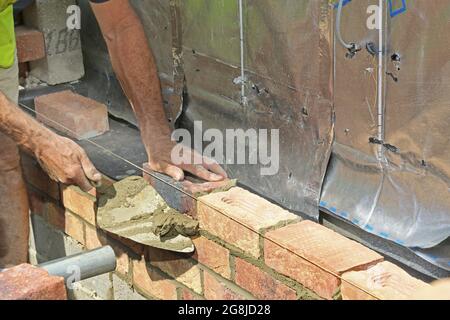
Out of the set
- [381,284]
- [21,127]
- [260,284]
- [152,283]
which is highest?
[21,127]

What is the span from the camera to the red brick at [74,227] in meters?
3.32

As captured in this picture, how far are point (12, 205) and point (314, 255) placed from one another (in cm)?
133

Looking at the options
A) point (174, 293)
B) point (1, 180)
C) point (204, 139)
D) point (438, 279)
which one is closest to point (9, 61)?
point (1, 180)

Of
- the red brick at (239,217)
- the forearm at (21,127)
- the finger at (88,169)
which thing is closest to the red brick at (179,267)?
the red brick at (239,217)

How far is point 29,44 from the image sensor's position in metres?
3.82

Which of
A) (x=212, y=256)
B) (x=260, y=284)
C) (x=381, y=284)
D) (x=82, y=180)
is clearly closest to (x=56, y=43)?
(x=82, y=180)

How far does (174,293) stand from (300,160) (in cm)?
61

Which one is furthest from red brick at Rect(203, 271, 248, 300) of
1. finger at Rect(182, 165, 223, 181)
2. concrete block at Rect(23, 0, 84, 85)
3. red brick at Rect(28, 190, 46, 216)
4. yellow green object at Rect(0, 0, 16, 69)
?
concrete block at Rect(23, 0, 84, 85)

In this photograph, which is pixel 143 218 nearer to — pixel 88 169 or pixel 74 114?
pixel 88 169

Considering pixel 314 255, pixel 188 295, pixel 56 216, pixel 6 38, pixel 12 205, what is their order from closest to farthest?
pixel 314 255 < pixel 188 295 < pixel 6 38 < pixel 12 205 < pixel 56 216

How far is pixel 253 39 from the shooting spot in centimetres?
294

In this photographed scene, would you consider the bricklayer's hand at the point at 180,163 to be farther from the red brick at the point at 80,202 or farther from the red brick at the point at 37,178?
the red brick at the point at 37,178

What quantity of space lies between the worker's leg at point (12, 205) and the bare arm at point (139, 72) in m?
0.39

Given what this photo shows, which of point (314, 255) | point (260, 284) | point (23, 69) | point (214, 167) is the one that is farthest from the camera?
point (23, 69)
